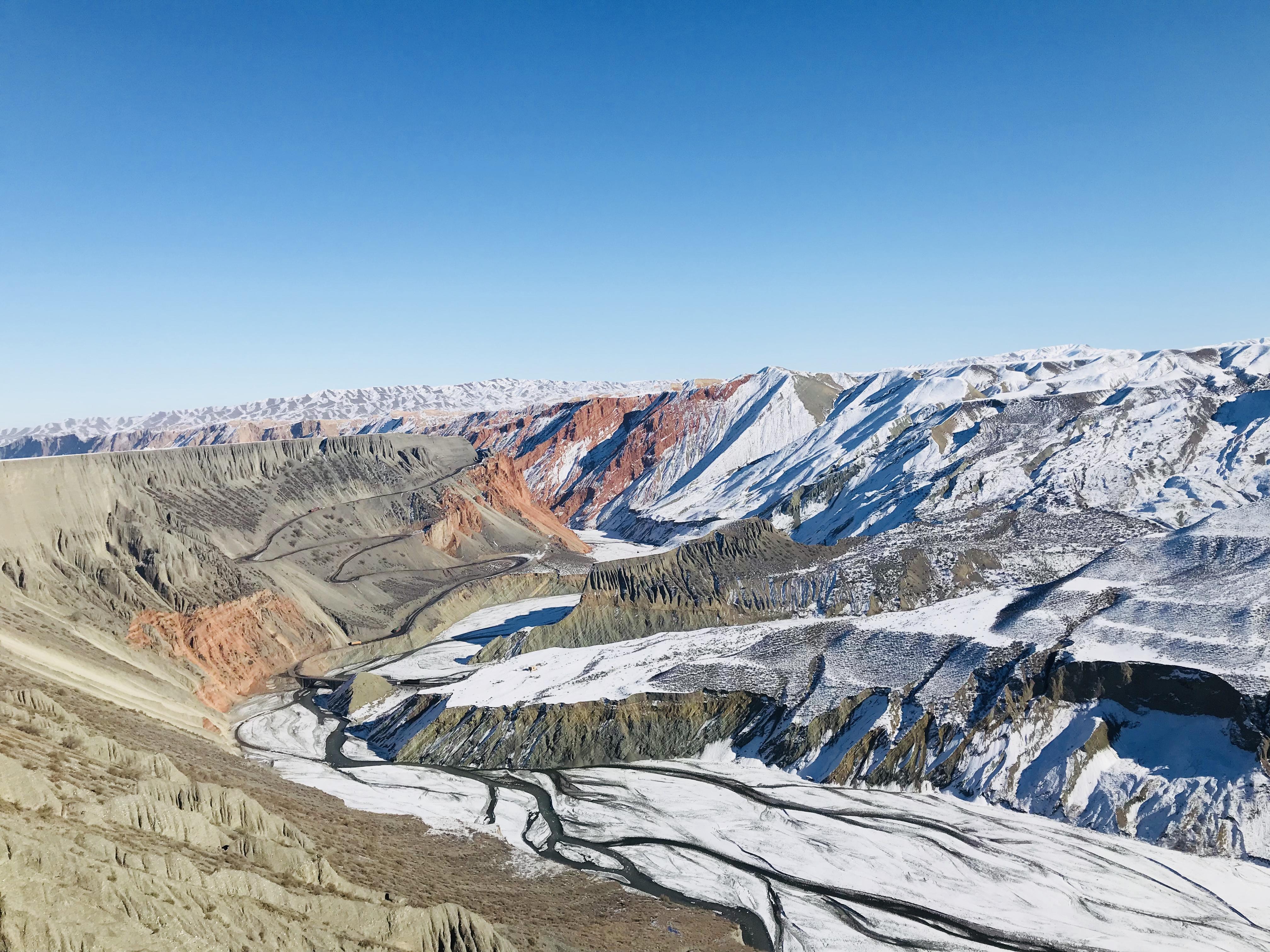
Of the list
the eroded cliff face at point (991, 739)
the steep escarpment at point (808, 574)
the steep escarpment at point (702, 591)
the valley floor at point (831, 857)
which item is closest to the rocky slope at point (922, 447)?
the steep escarpment at point (808, 574)

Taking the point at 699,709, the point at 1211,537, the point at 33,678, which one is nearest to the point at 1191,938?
the point at 699,709

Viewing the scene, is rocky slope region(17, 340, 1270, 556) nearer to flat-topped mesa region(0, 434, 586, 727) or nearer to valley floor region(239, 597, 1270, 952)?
flat-topped mesa region(0, 434, 586, 727)

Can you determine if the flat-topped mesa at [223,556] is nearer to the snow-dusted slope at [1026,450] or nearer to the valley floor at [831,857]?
the valley floor at [831,857]

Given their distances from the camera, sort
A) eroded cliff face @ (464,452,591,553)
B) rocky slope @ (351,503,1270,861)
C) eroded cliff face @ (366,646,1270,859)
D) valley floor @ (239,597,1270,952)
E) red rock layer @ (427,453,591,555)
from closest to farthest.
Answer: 1. valley floor @ (239,597,1270,952)
2. eroded cliff face @ (366,646,1270,859)
3. rocky slope @ (351,503,1270,861)
4. red rock layer @ (427,453,591,555)
5. eroded cliff face @ (464,452,591,553)

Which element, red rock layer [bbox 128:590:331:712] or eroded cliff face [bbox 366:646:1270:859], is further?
red rock layer [bbox 128:590:331:712]

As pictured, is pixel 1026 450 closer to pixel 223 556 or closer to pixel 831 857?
pixel 831 857

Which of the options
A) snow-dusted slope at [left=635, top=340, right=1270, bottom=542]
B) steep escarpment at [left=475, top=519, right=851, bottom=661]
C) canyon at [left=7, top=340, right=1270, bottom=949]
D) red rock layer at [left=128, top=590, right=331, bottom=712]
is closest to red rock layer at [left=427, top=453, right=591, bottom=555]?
canyon at [left=7, top=340, right=1270, bottom=949]
